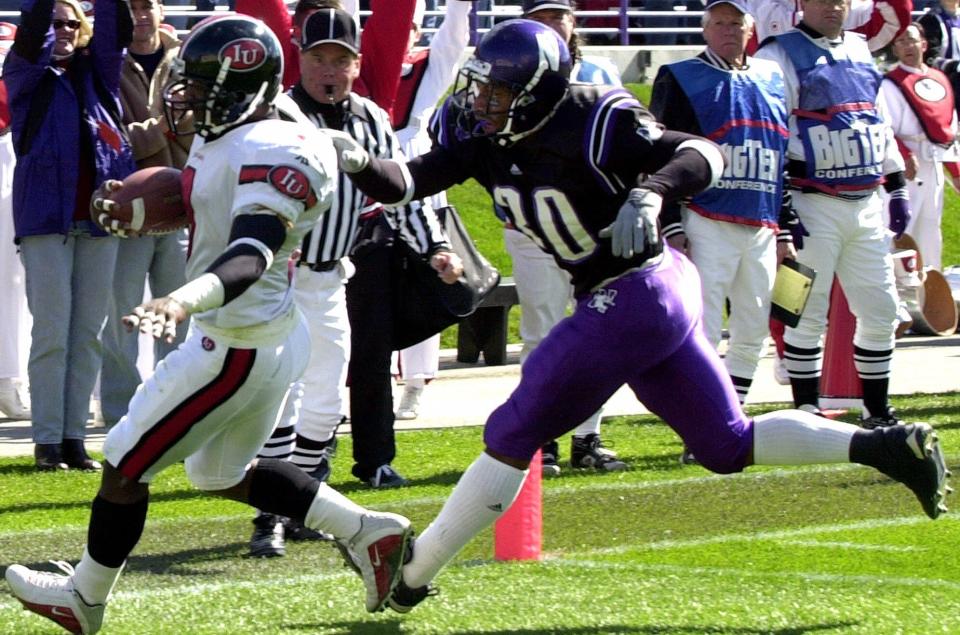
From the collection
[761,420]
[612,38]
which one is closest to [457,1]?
[761,420]

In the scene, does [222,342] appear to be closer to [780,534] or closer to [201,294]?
[201,294]

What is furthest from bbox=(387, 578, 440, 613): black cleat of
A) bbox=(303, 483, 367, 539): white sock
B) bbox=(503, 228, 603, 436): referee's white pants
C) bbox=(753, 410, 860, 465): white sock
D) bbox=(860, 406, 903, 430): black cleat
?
bbox=(860, 406, 903, 430): black cleat

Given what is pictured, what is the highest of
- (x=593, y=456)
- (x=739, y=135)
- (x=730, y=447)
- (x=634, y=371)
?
(x=739, y=135)

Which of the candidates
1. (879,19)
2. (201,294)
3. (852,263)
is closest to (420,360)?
(852,263)

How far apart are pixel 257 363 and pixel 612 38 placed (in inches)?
529

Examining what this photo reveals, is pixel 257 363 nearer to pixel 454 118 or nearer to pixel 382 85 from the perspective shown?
pixel 454 118

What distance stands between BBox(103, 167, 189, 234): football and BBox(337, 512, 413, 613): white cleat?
38.2 inches

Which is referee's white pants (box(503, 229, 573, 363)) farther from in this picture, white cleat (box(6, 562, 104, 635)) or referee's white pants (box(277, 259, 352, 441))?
white cleat (box(6, 562, 104, 635))

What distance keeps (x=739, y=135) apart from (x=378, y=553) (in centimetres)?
336

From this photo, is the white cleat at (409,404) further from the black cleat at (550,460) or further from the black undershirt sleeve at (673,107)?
the black undershirt sleeve at (673,107)

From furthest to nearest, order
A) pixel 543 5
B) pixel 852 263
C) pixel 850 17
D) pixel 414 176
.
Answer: pixel 850 17 < pixel 852 263 < pixel 543 5 < pixel 414 176

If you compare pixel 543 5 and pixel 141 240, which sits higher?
pixel 543 5

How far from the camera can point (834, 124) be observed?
8.19 meters

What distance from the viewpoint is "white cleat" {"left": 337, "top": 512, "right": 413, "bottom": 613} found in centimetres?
504
